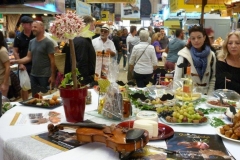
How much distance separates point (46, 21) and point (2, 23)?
2.67 m

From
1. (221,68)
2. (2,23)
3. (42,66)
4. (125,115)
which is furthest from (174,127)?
(2,23)

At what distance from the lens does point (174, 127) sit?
187 cm

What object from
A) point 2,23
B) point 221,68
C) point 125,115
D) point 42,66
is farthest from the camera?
point 2,23

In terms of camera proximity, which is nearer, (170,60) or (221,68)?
(221,68)

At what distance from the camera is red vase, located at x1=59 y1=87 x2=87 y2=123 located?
6.12 feet

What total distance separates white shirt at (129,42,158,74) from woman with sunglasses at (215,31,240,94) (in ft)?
6.70

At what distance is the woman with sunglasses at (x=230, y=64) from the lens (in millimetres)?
3146

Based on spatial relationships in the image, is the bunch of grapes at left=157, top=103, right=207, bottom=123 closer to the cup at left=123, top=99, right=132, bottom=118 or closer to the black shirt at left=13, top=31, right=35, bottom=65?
the cup at left=123, top=99, right=132, bottom=118

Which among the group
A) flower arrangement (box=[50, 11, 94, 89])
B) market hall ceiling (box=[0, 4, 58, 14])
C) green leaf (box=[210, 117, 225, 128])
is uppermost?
market hall ceiling (box=[0, 4, 58, 14])

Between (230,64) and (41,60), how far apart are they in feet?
9.41

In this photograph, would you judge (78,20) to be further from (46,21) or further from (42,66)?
(46,21)

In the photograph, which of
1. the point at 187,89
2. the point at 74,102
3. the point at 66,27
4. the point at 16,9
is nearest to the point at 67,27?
the point at 66,27

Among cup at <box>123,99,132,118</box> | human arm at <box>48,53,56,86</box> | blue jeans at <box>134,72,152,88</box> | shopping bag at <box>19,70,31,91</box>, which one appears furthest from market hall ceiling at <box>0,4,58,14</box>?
cup at <box>123,99,132,118</box>

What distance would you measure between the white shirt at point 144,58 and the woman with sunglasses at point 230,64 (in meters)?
2.04
